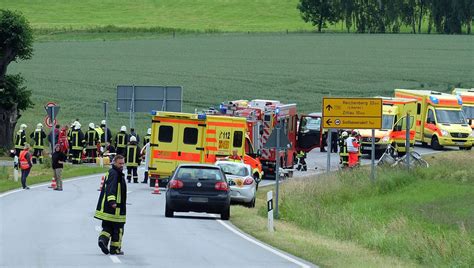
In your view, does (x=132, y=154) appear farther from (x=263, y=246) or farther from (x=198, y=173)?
(x=263, y=246)

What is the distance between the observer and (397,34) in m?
137

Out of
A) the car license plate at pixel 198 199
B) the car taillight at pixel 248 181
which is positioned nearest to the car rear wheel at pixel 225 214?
the car license plate at pixel 198 199

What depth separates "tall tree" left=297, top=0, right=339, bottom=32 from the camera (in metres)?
144

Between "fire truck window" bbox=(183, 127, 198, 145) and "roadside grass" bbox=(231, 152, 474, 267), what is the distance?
2877 mm

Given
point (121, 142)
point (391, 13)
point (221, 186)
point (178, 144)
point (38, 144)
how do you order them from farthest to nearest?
point (391, 13), point (38, 144), point (121, 142), point (178, 144), point (221, 186)

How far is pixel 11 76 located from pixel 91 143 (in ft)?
18.7

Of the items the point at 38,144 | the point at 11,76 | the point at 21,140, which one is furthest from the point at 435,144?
the point at 21,140

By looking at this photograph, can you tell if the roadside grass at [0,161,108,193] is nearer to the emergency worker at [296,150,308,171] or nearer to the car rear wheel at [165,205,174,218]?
the emergency worker at [296,150,308,171]

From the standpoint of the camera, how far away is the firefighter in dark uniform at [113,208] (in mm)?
19781

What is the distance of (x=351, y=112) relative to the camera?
44.9 metres

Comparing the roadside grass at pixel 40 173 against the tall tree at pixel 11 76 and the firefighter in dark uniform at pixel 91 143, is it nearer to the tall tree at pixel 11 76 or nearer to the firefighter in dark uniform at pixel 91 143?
the firefighter in dark uniform at pixel 91 143

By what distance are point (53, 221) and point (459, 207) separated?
12.4 metres

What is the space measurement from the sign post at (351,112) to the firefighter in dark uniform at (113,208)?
2530 centimetres

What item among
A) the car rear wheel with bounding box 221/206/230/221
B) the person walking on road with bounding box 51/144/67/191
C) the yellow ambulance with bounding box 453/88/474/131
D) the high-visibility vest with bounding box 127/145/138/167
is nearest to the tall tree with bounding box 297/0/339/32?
the yellow ambulance with bounding box 453/88/474/131
